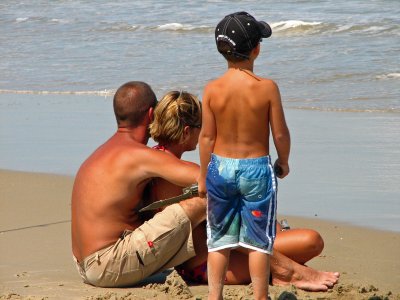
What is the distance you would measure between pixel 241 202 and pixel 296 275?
860 millimetres

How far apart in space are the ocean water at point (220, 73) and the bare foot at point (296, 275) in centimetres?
127

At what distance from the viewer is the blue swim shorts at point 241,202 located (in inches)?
148

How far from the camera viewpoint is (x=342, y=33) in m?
15.2

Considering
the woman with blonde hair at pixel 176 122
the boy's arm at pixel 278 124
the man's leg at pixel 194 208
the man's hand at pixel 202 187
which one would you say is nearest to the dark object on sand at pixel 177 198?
the man's leg at pixel 194 208

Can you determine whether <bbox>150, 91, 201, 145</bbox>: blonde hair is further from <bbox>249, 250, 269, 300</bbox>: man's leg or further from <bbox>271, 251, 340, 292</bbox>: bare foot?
<bbox>249, 250, 269, 300</bbox>: man's leg

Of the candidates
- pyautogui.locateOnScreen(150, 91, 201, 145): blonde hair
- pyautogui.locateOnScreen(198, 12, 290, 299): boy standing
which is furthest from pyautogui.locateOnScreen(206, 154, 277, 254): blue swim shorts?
pyautogui.locateOnScreen(150, 91, 201, 145): blonde hair

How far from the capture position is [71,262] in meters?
5.03

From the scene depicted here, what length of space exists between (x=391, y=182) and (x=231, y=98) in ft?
10.4

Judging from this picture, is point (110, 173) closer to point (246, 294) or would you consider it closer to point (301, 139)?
point (246, 294)

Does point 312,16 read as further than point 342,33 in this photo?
Yes

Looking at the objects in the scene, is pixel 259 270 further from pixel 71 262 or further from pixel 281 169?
pixel 71 262

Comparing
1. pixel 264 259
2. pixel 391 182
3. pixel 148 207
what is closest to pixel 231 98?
pixel 264 259

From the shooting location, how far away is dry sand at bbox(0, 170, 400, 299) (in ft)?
14.5

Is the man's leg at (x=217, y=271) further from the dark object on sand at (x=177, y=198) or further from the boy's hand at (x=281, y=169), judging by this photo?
the dark object on sand at (x=177, y=198)
